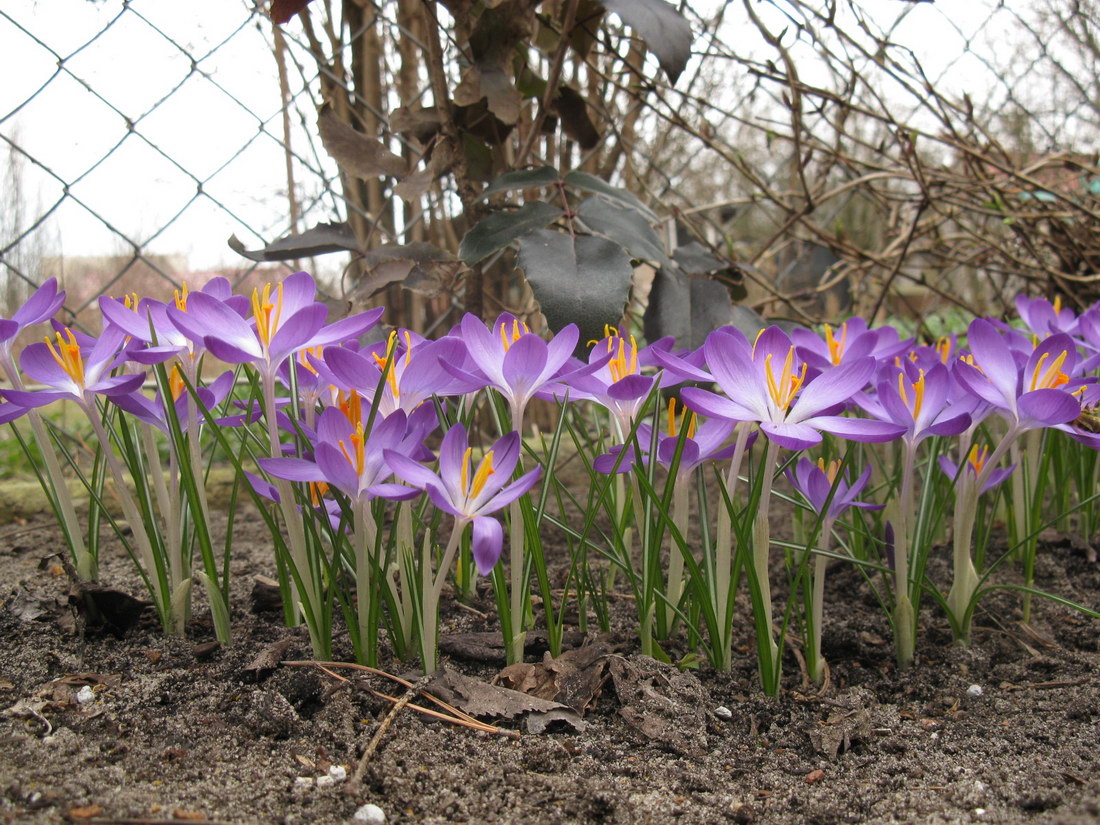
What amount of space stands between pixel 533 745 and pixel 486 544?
0.25m

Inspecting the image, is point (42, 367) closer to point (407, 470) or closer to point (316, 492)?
point (316, 492)

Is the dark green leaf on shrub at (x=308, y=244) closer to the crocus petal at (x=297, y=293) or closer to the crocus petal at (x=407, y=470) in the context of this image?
the crocus petal at (x=297, y=293)

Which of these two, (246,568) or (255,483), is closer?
(255,483)

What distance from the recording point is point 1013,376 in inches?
40.8

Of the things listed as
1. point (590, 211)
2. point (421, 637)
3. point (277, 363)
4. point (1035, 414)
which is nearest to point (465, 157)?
point (590, 211)

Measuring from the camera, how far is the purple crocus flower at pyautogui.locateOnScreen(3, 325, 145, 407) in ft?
3.03

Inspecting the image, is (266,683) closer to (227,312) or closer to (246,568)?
(227,312)

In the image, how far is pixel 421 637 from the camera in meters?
0.97

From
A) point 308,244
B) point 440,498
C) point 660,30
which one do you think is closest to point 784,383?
point 440,498

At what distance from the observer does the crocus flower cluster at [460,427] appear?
861 mm

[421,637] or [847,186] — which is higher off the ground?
[847,186]

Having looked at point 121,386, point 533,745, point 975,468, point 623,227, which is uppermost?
point 623,227

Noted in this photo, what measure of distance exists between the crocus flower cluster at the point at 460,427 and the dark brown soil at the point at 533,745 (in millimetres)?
67

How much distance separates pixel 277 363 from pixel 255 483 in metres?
0.16
